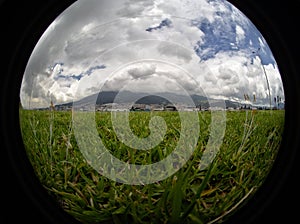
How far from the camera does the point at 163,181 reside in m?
1.24

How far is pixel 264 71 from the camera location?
3.72ft

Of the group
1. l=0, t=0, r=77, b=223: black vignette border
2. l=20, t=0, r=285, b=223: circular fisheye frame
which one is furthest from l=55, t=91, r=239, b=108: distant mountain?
l=0, t=0, r=77, b=223: black vignette border

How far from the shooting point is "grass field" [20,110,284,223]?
1.02 metres

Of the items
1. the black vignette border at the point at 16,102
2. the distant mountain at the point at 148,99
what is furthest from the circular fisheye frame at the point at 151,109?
the black vignette border at the point at 16,102

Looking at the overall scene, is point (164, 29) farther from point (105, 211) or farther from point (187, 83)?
point (105, 211)

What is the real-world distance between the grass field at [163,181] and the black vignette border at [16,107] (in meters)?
0.08

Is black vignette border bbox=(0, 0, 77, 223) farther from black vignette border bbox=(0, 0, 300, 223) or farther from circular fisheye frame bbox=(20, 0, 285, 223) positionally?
circular fisheye frame bbox=(20, 0, 285, 223)

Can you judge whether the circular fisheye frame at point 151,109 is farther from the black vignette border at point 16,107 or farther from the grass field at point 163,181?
the black vignette border at point 16,107

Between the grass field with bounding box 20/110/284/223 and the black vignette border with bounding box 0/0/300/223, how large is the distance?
0.08 m

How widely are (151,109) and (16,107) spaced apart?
83 centimetres

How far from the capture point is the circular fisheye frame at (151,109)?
109 cm

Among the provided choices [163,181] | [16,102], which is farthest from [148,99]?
[16,102]

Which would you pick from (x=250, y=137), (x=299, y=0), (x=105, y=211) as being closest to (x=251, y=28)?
(x=299, y=0)

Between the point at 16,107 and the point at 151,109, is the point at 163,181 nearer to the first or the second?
the point at 151,109
